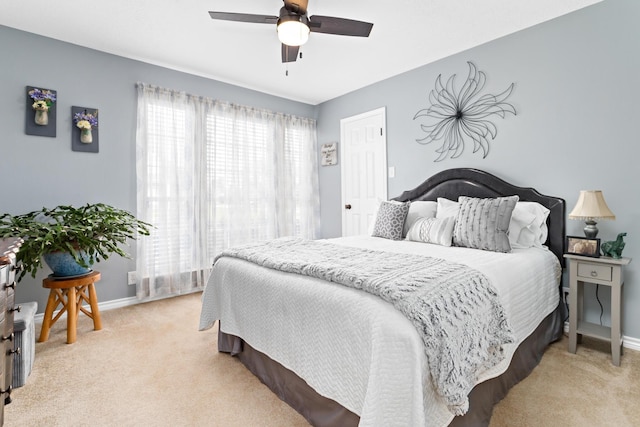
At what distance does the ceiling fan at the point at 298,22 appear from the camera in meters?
1.93

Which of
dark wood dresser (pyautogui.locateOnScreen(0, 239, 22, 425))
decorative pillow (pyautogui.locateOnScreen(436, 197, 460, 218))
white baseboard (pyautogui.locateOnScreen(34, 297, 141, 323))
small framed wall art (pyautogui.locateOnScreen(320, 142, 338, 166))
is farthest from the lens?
small framed wall art (pyautogui.locateOnScreen(320, 142, 338, 166))

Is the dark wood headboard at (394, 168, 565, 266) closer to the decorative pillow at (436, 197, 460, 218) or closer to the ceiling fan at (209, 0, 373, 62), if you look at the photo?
the decorative pillow at (436, 197, 460, 218)

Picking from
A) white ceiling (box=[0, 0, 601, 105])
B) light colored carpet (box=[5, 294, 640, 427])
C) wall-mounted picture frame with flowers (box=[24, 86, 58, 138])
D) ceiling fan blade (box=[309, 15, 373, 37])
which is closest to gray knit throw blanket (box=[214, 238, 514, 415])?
light colored carpet (box=[5, 294, 640, 427])

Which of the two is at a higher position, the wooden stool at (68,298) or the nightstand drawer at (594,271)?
the nightstand drawer at (594,271)

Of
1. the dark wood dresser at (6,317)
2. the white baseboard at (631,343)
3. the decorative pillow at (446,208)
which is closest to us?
the dark wood dresser at (6,317)

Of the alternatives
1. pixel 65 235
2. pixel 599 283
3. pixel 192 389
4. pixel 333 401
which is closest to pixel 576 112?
pixel 599 283

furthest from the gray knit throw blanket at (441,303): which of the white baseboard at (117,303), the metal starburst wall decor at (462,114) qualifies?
the white baseboard at (117,303)

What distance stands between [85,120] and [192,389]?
2.69 m

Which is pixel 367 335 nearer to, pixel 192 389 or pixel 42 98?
pixel 192 389

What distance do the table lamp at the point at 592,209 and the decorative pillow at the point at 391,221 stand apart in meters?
1.28

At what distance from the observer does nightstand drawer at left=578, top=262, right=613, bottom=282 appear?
2.10m

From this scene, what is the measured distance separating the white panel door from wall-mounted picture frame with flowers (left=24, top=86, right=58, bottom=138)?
10.7 ft

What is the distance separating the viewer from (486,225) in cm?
242

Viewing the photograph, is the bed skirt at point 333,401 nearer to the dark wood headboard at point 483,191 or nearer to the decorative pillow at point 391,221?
the dark wood headboard at point 483,191
